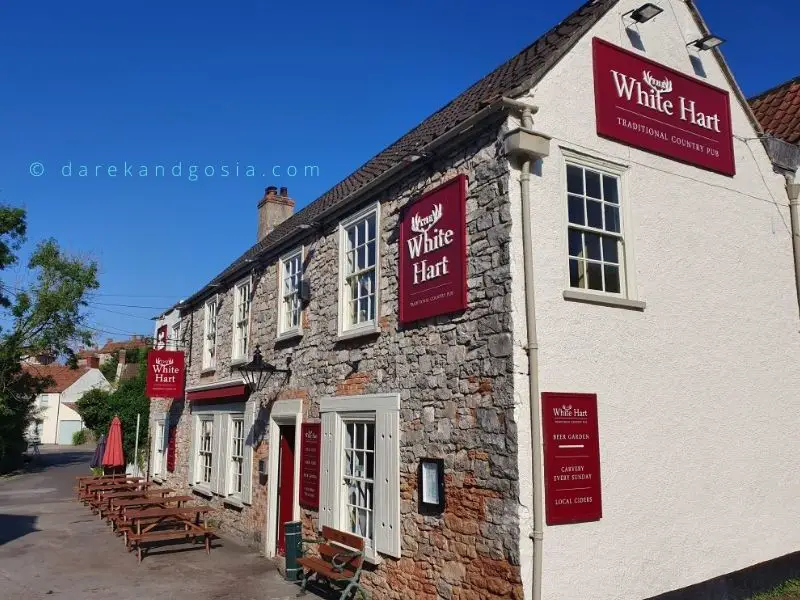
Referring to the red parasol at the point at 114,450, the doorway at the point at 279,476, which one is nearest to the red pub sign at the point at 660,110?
the doorway at the point at 279,476

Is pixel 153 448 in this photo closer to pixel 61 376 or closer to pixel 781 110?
pixel 781 110

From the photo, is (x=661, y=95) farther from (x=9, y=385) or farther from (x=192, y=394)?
(x=9, y=385)

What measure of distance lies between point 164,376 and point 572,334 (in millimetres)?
13095

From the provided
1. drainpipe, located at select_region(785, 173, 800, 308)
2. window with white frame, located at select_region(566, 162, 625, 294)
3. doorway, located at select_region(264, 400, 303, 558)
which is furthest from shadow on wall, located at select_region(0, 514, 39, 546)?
drainpipe, located at select_region(785, 173, 800, 308)

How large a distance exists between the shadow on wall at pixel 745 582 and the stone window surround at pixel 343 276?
4.60 metres

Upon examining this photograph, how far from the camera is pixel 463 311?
708 centimetres

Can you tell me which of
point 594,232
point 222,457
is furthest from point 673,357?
point 222,457

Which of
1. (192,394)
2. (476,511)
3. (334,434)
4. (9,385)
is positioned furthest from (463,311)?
(9,385)

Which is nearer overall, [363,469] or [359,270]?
[363,469]

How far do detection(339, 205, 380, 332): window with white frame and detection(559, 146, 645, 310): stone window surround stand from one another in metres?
2.87

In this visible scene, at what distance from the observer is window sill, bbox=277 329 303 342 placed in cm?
1099

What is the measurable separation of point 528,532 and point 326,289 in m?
5.42

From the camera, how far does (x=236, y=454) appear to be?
1362cm

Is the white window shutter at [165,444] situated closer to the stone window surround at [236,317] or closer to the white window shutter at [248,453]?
the stone window surround at [236,317]
